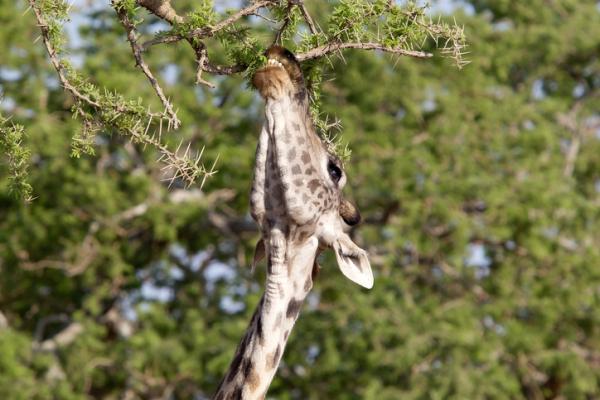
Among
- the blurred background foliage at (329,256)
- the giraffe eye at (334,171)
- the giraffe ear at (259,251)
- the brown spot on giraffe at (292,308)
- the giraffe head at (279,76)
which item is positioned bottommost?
Answer: the blurred background foliage at (329,256)

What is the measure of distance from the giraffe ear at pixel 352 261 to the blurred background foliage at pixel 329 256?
9.50m

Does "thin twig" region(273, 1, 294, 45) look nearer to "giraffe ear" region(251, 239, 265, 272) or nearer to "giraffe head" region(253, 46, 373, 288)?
"giraffe head" region(253, 46, 373, 288)

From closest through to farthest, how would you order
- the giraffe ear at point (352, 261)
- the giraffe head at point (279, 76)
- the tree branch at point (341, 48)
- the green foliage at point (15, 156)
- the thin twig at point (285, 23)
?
the giraffe head at point (279, 76), the giraffe ear at point (352, 261), the tree branch at point (341, 48), the thin twig at point (285, 23), the green foliage at point (15, 156)

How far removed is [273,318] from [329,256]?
10.5 m

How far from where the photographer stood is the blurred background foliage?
15031mm

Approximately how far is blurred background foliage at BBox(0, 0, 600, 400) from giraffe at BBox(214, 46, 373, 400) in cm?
952

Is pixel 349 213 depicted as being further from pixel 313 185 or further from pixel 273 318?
pixel 273 318

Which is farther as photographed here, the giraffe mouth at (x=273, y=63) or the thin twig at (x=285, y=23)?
the thin twig at (x=285, y=23)

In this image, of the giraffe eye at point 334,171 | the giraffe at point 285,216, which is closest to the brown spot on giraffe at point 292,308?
the giraffe at point 285,216

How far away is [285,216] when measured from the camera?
4.97m

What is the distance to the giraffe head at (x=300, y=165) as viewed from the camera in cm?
482

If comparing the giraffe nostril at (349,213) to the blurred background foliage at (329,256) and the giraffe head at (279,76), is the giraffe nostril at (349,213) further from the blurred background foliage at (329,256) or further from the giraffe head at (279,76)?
the blurred background foliage at (329,256)

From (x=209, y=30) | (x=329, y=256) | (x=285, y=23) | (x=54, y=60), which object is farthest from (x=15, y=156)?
(x=329, y=256)

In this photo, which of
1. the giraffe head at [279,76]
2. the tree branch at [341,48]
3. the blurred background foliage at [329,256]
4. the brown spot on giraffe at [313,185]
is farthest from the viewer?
the blurred background foliage at [329,256]
